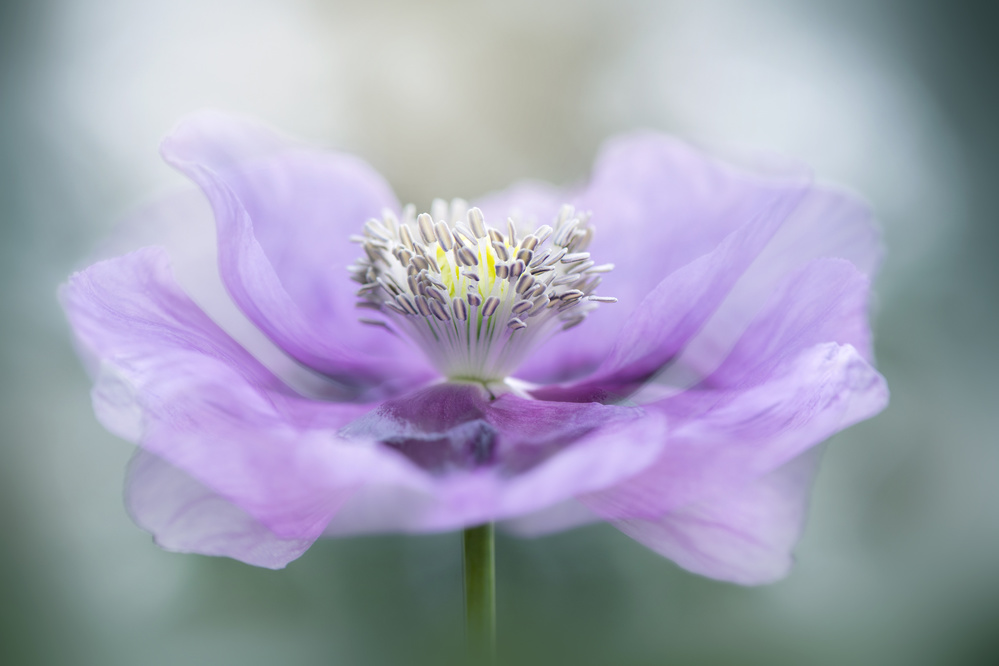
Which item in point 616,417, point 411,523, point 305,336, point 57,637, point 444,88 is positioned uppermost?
point 444,88

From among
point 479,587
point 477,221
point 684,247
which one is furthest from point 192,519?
point 684,247

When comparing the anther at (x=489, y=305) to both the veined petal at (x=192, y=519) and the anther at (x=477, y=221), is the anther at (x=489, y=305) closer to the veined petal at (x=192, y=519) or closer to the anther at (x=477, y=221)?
the anther at (x=477, y=221)

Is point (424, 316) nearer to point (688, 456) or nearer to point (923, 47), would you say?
point (688, 456)

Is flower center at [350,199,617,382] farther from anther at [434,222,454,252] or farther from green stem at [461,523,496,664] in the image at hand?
green stem at [461,523,496,664]

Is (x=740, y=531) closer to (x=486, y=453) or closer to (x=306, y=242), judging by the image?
(x=486, y=453)

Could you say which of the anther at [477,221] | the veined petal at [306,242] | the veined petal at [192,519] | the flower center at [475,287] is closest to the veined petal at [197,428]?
the veined petal at [192,519]

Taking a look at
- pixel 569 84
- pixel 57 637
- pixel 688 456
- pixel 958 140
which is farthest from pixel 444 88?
pixel 688 456
